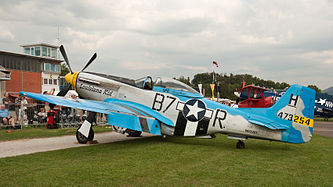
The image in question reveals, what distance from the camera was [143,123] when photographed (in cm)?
848

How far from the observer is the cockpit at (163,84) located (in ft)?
29.8

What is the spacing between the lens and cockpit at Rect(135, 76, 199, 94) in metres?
9.10

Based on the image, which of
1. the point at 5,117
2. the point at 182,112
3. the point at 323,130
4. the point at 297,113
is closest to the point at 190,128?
the point at 182,112

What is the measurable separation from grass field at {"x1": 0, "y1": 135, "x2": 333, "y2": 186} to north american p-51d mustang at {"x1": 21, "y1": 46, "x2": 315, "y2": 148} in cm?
66

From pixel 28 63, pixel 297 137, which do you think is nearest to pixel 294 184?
pixel 297 137

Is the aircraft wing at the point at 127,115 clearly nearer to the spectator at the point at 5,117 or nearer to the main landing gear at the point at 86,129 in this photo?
the main landing gear at the point at 86,129

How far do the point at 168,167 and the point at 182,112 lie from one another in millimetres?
3114

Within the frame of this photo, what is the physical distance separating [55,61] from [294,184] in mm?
52117

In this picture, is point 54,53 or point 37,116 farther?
point 54,53

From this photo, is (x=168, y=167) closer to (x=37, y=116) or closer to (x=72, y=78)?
(x=72, y=78)

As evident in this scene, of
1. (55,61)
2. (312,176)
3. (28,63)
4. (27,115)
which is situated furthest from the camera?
(55,61)

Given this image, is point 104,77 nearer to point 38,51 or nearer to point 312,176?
point 312,176

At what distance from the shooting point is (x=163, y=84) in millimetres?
9258

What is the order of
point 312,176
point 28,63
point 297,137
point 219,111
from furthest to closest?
point 28,63
point 219,111
point 297,137
point 312,176
